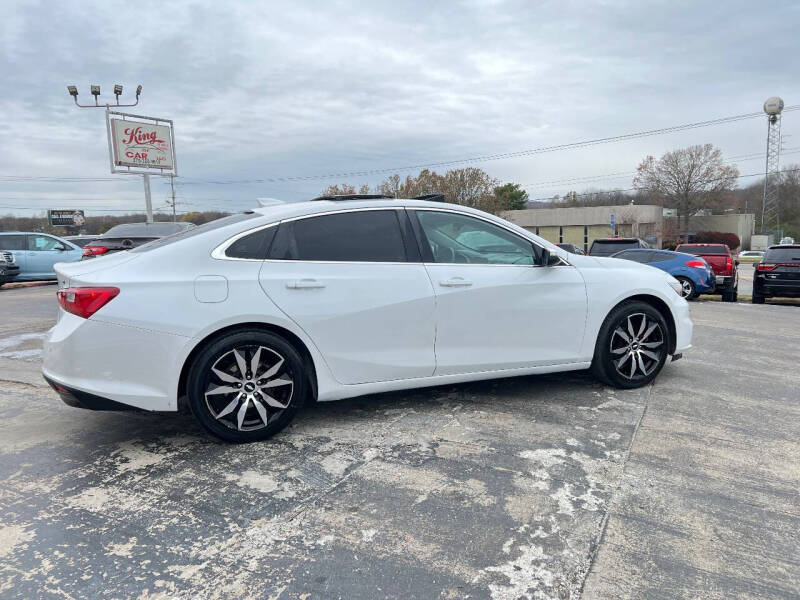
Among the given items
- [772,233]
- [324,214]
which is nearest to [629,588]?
[324,214]

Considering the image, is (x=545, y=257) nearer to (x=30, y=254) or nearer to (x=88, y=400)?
(x=88, y=400)

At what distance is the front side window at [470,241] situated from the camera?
393 centimetres

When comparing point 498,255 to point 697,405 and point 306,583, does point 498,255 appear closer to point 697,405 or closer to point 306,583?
Result: point 697,405

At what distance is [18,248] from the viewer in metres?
15.6

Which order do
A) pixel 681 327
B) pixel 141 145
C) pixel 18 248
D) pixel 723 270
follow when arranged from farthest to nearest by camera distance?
pixel 141 145
pixel 18 248
pixel 723 270
pixel 681 327

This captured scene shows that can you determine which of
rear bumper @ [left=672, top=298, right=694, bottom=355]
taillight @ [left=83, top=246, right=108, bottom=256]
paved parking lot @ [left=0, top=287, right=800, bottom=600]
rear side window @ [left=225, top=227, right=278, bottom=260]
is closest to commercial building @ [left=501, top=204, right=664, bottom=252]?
taillight @ [left=83, top=246, right=108, bottom=256]

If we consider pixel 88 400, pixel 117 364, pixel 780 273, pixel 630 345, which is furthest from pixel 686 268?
pixel 88 400

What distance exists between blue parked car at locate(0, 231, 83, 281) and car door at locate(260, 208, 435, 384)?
1508cm

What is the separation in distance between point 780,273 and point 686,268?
6.34ft

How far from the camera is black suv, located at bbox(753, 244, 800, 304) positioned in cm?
1240

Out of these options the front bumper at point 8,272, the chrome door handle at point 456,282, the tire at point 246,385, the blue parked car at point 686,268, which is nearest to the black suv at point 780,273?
the blue parked car at point 686,268

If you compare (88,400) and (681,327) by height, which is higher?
(681,327)

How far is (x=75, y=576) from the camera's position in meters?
2.19

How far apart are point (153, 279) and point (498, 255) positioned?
2396 mm
